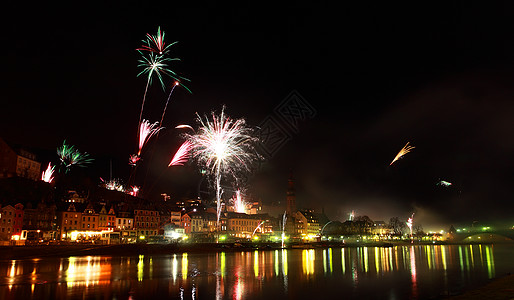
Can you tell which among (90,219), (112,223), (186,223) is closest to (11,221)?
(90,219)

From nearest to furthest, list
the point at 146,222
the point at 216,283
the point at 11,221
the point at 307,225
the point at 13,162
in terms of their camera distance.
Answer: the point at 216,283 → the point at 11,221 → the point at 13,162 → the point at 146,222 → the point at 307,225

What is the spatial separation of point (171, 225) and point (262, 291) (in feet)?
255

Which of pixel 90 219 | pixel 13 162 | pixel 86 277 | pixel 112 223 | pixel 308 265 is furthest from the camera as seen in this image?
pixel 13 162

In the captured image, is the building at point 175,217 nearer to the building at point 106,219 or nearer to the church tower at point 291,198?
Result: the building at point 106,219

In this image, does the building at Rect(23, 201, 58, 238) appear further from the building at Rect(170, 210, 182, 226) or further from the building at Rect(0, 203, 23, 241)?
the building at Rect(170, 210, 182, 226)

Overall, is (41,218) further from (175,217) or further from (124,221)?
(175,217)

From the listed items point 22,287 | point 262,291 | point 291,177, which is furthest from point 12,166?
point 291,177

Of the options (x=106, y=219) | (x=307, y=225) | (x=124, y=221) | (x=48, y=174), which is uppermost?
(x=48, y=174)

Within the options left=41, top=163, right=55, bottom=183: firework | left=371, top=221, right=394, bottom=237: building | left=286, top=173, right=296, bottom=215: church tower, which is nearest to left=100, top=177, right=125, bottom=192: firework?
left=41, top=163, right=55, bottom=183: firework

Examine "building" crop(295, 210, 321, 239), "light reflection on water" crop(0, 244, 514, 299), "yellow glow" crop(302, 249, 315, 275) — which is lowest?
"yellow glow" crop(302, 249, 315, 275)

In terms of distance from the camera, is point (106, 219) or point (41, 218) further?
point (106, 219)

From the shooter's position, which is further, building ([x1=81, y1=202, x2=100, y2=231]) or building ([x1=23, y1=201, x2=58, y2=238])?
building ([x1=81, y1=202, x2=100, y2=231])

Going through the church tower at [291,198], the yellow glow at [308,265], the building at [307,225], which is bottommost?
the yellow glow at [308,265]

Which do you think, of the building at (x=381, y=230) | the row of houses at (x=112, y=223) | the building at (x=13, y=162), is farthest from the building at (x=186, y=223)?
the building at (x=381, y=230)
